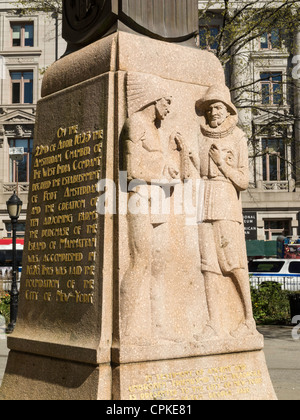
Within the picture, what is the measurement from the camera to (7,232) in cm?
4138

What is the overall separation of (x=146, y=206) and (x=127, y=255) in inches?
19.7

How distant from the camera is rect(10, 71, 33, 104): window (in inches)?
1672

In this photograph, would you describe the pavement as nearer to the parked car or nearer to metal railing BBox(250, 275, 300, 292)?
metal railing BBox(250, 275, 300, 292)

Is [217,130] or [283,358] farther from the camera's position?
[283,358]

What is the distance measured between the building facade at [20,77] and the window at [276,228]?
16.2 m

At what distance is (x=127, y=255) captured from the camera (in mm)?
5730

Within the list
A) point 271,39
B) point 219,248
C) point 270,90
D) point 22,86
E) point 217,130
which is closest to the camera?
point 219,248

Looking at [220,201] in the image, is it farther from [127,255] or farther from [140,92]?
[140,92]

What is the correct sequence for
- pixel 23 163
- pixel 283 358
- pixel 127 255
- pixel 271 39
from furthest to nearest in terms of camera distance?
pixel 23 163 < pixel 271 39 < pixel 283 358 < pixel 127 255

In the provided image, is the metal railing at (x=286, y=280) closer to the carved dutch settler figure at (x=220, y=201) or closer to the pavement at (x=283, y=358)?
the pavement at (x=283, y=358)

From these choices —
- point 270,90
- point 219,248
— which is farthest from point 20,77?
point 219,248

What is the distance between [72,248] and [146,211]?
0.88 meters

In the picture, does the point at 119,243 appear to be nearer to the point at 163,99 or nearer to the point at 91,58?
the point at 163,99

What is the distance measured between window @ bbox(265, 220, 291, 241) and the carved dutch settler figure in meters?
35.0
